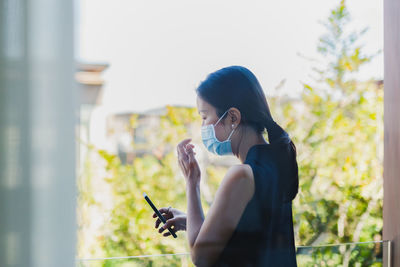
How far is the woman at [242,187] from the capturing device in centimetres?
145

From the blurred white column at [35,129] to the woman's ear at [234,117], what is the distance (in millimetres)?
751

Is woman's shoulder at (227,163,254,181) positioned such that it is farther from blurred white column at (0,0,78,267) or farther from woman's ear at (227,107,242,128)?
blurred white column at (0,0,78,267)

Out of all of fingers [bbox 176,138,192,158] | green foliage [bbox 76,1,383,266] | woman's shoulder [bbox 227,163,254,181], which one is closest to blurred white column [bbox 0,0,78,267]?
woman's shoulder [bbox 227,163,254,181]

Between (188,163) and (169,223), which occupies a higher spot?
(188,163)

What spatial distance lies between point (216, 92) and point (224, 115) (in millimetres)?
97

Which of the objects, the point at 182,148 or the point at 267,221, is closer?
the point at 267,221

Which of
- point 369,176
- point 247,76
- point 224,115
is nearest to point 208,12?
point 247,76

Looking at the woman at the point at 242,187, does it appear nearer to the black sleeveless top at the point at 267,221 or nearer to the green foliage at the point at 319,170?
the black sleeveless top at the point at 267,221

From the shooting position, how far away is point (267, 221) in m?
1.55

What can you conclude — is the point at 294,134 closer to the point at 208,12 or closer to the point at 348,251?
the point at 348,251

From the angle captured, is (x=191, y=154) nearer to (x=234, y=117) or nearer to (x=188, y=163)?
(x=188, y=163)

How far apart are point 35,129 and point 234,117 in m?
0.82

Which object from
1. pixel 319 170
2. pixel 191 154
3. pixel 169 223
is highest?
pixel 191 154

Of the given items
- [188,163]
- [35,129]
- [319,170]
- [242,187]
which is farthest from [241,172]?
[319,170]
